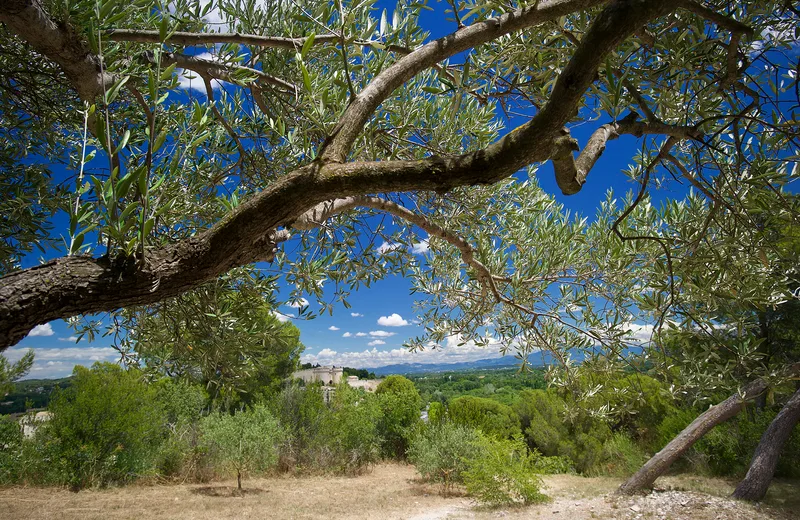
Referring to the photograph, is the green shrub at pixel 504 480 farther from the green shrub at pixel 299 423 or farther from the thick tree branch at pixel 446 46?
the thick tree branch at pixel 446 46

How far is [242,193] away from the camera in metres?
3.23

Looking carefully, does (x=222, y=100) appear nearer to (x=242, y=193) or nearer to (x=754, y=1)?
(x=242, y=193)

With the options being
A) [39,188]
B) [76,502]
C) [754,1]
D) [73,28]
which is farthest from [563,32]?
[76,502]

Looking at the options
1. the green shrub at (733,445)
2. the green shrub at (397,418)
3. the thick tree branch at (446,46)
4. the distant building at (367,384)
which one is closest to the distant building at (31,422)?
the green shrub at (397,418)

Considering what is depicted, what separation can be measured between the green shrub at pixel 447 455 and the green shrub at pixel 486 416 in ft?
6.86

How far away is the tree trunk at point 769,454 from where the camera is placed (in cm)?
755

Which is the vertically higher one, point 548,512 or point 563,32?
point 563,32

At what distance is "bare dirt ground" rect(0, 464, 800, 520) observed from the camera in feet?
23.6

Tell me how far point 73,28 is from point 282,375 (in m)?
17.8

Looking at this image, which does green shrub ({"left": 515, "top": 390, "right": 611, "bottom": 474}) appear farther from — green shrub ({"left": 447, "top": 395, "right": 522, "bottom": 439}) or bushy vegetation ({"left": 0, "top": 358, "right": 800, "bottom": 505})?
green shrub ({"left": 447, "top": 395, "right": 522, "bottom": 439})

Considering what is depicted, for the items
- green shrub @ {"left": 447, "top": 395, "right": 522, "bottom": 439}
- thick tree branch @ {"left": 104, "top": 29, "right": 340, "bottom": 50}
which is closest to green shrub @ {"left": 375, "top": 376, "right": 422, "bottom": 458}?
green shrub @ {"left": 447, "top": 395, "right": 522, "bottom": 439}

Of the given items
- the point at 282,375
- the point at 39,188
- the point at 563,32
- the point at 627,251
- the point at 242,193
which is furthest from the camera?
the point at 282,375

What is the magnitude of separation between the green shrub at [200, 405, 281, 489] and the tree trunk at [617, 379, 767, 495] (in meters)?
8.83

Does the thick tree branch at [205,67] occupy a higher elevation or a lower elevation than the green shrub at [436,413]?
higher
